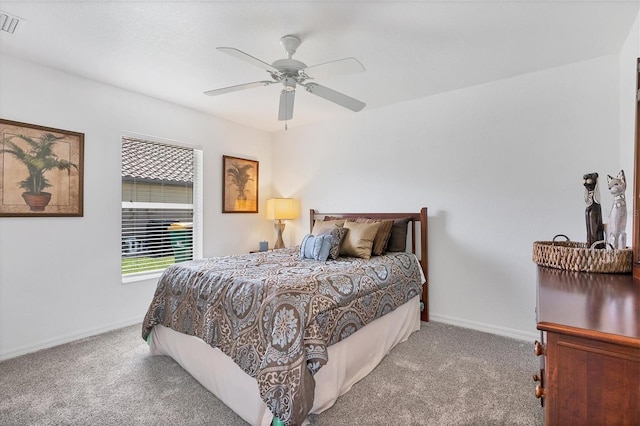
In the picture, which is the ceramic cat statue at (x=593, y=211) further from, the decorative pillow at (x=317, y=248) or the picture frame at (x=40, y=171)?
the picture frame at (x=40, y=171)

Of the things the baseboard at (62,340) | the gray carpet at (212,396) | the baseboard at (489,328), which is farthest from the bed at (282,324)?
the baseboard at (62,340)

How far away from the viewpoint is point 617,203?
1574mm

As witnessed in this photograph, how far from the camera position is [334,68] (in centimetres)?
204

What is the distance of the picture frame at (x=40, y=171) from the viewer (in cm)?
258

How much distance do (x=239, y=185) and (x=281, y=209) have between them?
2.23 feet

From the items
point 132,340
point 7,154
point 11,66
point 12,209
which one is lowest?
point 132,340

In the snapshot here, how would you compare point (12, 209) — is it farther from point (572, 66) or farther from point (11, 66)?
point (572, 66)

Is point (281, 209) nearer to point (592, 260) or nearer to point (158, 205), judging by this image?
point (158, 205)

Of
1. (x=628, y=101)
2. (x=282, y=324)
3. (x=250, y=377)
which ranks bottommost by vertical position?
(x=250, y=377)

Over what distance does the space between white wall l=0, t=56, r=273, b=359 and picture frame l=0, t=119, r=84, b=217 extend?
7 centimetres

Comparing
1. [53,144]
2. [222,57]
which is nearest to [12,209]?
[53,144]

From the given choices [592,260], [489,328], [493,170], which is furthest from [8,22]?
[489,328]

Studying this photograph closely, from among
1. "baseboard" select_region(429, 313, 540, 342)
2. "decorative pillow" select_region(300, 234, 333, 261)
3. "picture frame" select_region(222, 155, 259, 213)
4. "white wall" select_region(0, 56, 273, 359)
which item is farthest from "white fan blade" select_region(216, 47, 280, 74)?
"baseboard" select_region(429, 313, 540, 342)

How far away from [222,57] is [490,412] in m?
3.12
